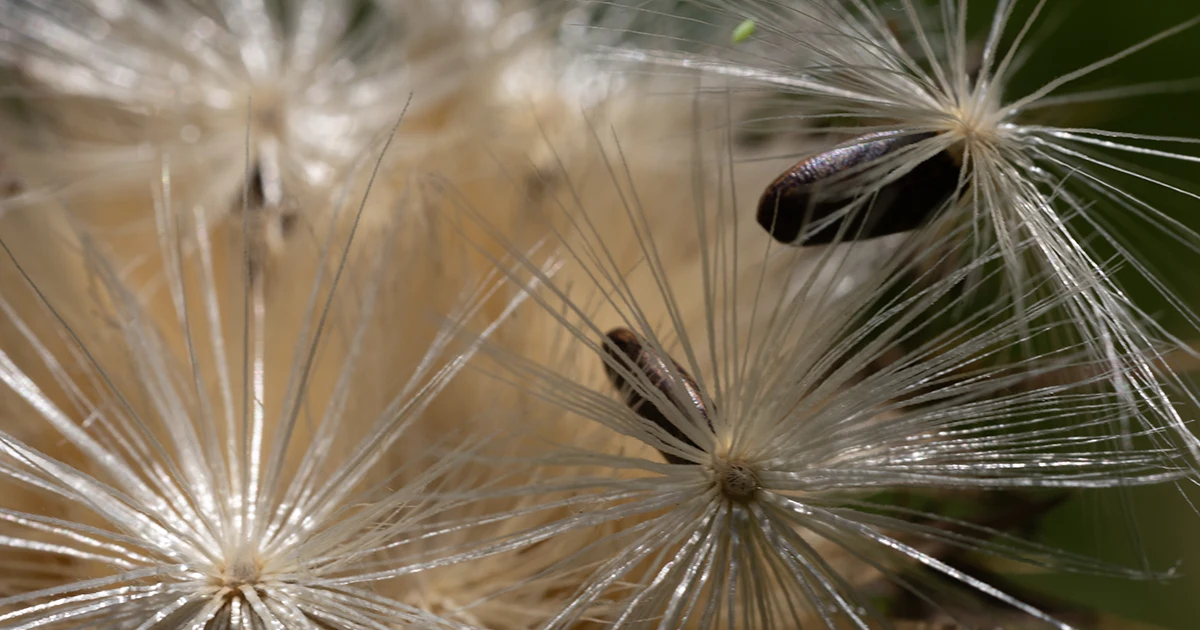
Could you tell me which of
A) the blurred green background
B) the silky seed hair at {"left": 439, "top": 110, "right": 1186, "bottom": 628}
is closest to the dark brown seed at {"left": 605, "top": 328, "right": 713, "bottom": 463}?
the silky seed hair at {"left": 439, "top": 110, "right": 1186, "bottom": 628}

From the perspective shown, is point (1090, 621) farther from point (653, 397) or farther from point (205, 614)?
point (205, 614)

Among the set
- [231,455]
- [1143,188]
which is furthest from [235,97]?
[1143,188]

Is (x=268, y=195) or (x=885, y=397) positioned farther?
(x=268, y=195)

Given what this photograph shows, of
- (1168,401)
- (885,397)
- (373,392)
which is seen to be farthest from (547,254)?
(1168,401)

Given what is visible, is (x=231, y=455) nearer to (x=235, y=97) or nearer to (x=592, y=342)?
(x=592, y=342)

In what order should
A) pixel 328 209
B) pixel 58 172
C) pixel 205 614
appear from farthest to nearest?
pixel 58 172 → pixel 328 209 → pixel 205 614

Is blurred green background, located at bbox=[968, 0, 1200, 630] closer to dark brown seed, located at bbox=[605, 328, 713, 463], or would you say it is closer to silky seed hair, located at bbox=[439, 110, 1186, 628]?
silky seed hair, located at bbox=[439, 110, 1186, 628]

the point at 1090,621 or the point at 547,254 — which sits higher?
the point at 547,254

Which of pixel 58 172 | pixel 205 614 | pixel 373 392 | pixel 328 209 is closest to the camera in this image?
pixel 205 614
